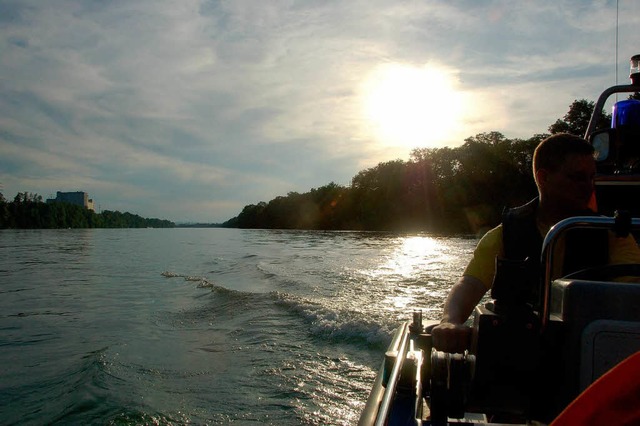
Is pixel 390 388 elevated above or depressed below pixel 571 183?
below

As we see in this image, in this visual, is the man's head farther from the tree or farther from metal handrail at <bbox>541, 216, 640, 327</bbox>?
the tree

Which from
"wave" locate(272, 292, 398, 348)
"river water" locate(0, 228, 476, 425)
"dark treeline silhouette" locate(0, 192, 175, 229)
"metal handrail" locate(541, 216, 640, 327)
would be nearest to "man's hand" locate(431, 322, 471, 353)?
"metal handrail" locate(541, 216, 640, 327)

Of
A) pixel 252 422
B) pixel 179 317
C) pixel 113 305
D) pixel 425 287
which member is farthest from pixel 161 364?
pixel 425 287

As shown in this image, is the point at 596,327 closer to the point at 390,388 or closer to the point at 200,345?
the point at 390,388

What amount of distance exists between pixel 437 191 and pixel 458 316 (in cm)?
6993

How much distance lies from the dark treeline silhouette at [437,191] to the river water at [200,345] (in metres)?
41.8

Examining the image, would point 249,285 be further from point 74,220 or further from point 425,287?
point 74,220

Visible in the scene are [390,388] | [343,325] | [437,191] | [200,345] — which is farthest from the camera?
[437,191]

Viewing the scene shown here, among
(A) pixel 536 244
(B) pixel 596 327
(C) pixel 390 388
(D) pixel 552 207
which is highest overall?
(D) pixel 552 207

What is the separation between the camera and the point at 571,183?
2.38m

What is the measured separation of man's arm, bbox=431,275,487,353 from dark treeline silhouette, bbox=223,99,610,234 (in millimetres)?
47594

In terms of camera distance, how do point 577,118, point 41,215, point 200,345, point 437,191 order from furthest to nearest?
point 41,215, point 437,191, point 577,118, point 200,345

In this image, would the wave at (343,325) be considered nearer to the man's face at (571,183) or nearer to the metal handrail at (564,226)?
the man's face at (571,183)

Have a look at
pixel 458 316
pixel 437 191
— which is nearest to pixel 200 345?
pixel 458 316
